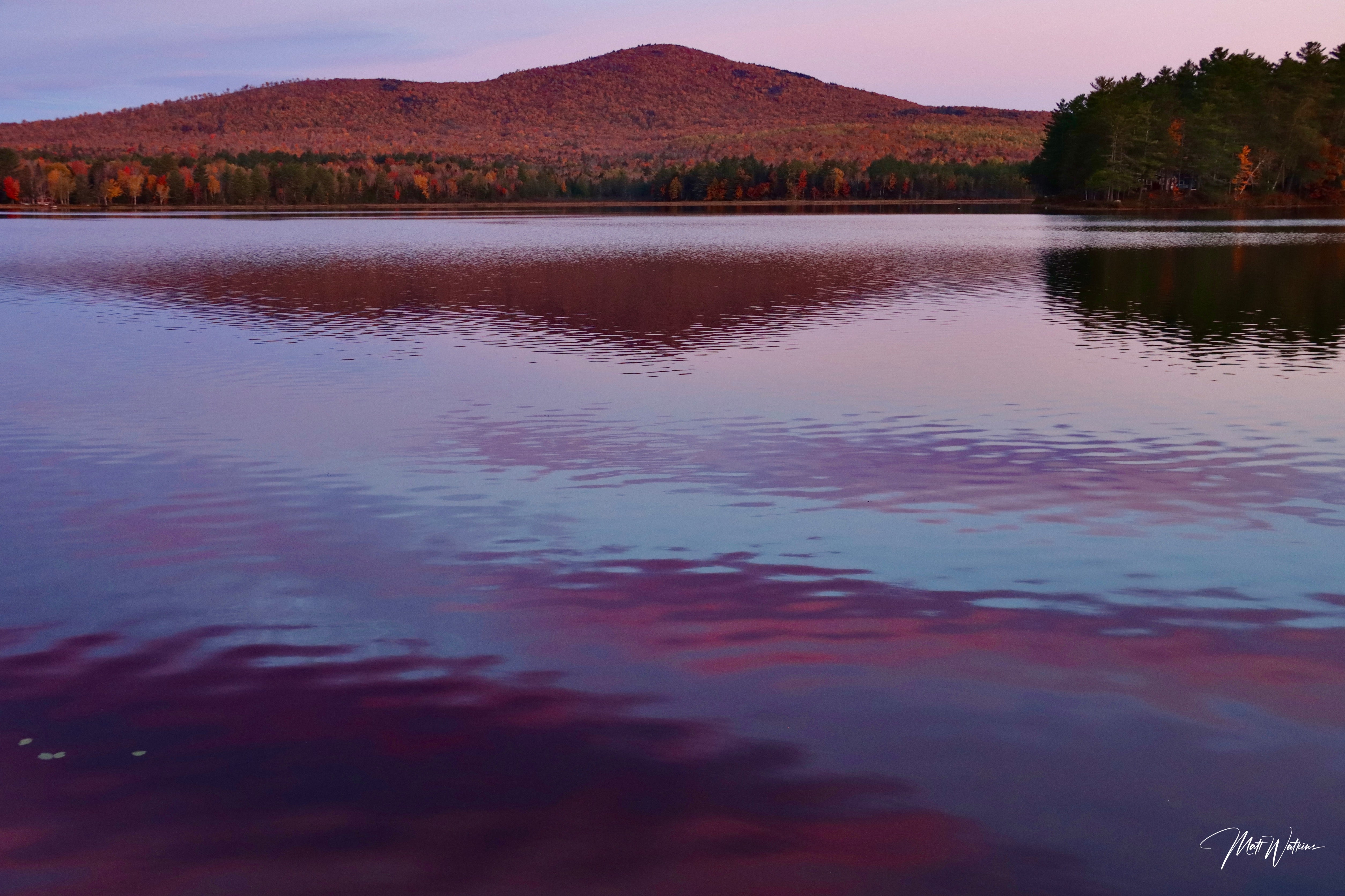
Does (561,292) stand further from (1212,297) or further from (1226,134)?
(1226,134)

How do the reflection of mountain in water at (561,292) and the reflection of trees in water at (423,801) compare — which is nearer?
the reflection of trees in water at (423,801)

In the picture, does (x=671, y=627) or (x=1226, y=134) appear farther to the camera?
(x=1226, y=134)

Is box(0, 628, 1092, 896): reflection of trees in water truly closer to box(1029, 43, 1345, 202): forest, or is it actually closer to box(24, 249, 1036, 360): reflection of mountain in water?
box(24, 249, 1036, 360): reflection of mountain in water

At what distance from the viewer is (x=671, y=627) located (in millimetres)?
10805

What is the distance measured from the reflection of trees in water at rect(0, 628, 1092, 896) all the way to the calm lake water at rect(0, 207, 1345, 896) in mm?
31

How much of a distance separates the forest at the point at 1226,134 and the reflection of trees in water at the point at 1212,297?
7301 cm

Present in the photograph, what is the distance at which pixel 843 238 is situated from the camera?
293 feet

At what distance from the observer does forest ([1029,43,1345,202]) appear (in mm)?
133000

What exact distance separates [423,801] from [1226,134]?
150399mm

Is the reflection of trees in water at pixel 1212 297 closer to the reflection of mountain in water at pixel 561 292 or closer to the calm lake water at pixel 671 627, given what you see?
the reflection of mountain in water at pixel 561 292

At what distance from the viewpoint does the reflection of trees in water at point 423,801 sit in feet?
22.8
